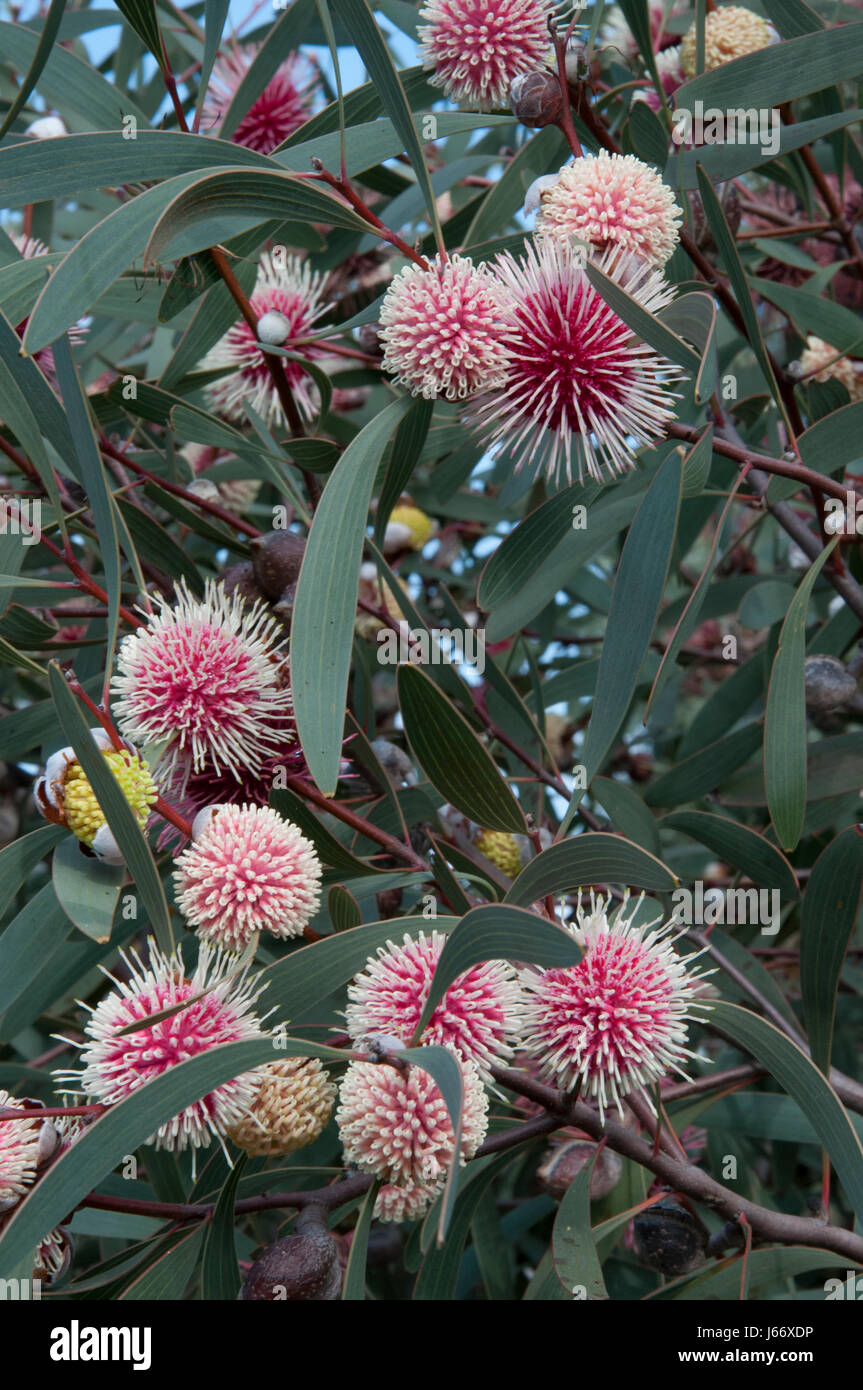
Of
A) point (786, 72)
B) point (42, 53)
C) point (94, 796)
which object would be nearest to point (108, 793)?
point (94, 796)

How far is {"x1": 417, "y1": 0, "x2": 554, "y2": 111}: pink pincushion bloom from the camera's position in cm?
93

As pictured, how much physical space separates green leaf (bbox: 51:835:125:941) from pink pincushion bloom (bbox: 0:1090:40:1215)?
0.14 metres

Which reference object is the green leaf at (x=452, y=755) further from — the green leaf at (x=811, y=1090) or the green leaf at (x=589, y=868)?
the green leaf at (x=811, y=1090)

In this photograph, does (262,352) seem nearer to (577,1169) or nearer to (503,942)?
(503,942)

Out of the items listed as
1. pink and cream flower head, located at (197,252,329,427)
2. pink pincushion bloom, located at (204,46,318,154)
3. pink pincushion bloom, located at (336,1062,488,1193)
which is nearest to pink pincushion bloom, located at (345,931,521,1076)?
pink pincushion bloom, located at (336,1062,488,1193)

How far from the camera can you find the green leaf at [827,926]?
0.94 m

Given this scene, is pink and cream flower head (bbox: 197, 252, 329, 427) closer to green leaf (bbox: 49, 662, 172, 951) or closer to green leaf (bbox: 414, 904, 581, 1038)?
green leaf (bbox: 49, 662, 172, 951)

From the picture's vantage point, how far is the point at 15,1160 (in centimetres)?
79

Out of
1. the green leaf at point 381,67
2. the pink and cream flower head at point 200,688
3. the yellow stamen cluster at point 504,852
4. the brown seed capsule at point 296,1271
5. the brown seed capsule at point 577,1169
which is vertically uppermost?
the green leaf at point 381,67

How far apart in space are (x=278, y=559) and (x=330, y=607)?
0.95 feet

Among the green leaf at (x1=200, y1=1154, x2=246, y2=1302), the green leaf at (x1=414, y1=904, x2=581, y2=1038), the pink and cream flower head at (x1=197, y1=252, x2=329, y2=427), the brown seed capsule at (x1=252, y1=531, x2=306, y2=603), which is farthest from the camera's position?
the pink and cream flower head at (x1=197, y1=252, x2=329, y2=427)

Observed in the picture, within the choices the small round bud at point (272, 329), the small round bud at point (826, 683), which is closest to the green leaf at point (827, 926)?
the small round bud at point (826, 683)

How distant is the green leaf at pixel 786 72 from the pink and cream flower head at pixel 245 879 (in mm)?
698

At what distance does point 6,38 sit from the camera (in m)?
1.21
